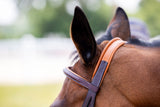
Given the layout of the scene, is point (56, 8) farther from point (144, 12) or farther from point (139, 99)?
point (139, 99)

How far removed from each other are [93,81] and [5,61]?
1290 cm

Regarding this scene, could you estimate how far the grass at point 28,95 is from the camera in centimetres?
720

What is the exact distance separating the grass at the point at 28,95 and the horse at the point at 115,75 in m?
5.44

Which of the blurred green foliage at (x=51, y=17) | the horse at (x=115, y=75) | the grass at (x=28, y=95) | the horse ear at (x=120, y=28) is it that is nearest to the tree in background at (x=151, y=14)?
the blurred green foliage at (x=51, y=17)

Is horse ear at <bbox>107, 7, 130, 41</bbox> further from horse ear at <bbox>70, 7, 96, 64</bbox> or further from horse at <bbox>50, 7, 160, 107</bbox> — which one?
horse ear at <bbox>70, 7, 96, 64</bbox>

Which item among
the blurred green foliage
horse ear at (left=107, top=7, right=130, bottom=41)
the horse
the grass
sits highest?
horse ear at (left=107, top=7, right=130, bottom=41)

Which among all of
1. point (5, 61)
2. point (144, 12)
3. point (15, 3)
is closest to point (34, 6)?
point (15, 3)

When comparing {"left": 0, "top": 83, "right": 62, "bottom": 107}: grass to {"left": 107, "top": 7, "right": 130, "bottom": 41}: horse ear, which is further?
{"left": 0, "top": 83, "right": 62, "bottom": 107}: grass

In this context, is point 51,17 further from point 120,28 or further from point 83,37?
point 83,37

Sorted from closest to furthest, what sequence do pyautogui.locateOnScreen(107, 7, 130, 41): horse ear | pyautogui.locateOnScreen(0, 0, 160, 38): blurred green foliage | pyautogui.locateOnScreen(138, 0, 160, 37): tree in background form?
pyautogui.locateOnScreen(107, 7, 130, 41): horse ear < pyautogui.locateOnScreen(138, 0, 160, 37): tree in background < pyautogui.locateOnScreen(0, 0, 160, 38): blurred green foliage

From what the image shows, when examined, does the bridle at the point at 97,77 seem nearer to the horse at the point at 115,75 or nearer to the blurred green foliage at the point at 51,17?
the horse at the point at 115,75

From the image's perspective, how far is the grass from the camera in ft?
23.6

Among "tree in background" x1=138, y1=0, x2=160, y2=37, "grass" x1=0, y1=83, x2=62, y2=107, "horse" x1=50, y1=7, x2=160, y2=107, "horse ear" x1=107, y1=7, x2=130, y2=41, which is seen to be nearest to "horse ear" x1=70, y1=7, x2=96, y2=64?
"horse" x1=50, y1=7, x2=160, y2=107

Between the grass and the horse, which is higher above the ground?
the horse
